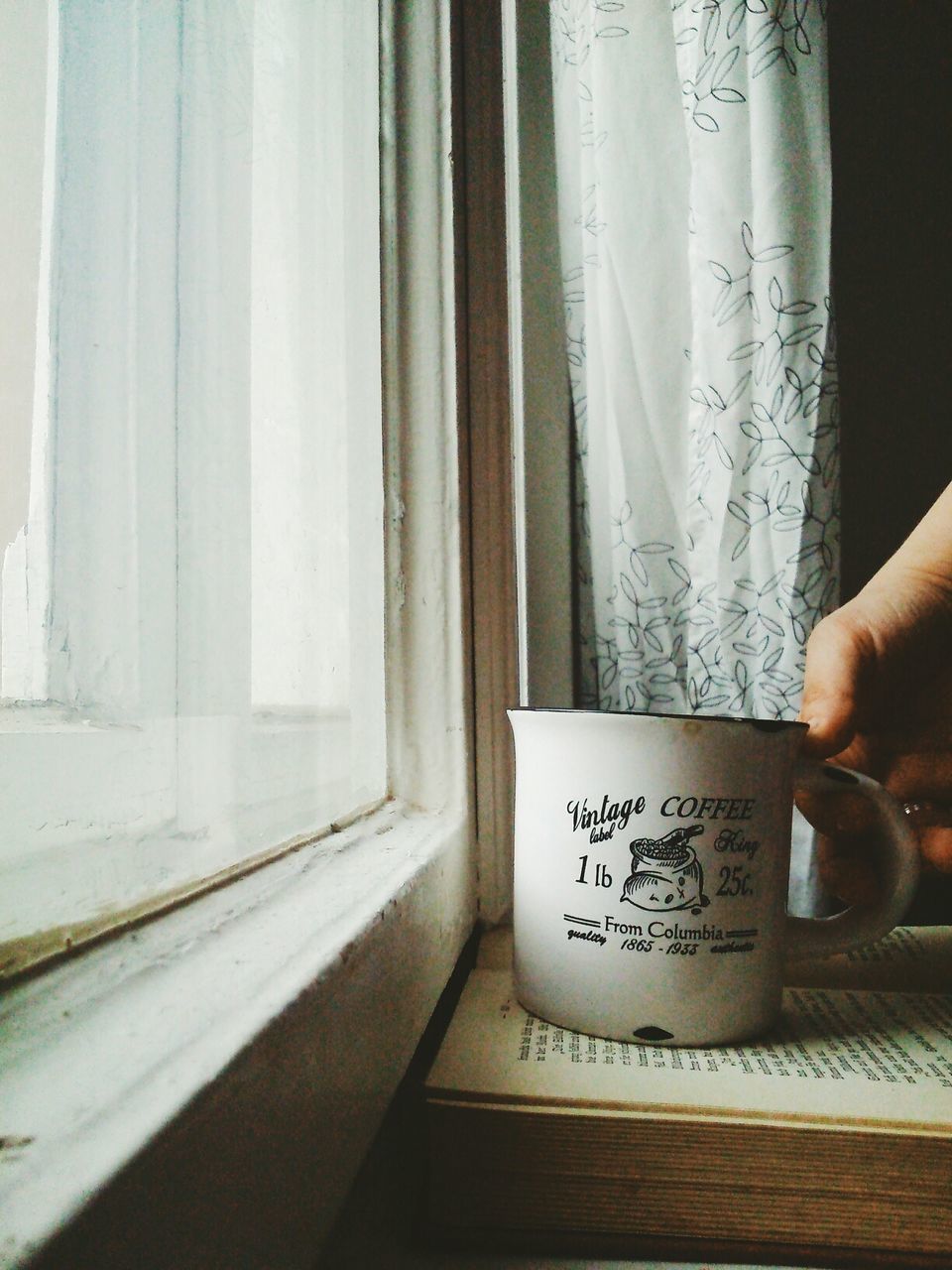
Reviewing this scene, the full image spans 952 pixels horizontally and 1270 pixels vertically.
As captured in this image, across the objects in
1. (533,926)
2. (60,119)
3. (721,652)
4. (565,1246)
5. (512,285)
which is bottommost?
(565,1246)

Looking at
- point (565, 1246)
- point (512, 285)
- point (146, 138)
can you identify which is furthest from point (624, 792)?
point (512, 285)

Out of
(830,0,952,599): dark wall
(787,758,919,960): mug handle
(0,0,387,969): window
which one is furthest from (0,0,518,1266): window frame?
(830,0,952,599): dark wall

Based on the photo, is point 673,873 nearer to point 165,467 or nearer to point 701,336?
point 165,467

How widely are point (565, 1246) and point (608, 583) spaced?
0.62 metres

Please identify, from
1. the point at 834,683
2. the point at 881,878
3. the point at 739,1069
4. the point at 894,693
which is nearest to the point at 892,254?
the point at 894,693

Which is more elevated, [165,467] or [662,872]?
[165,467]

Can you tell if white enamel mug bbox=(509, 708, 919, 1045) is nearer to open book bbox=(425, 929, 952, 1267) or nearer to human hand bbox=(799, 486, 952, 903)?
open book bbox=(425, 929, 952, 1267)

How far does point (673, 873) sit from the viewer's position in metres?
0.38

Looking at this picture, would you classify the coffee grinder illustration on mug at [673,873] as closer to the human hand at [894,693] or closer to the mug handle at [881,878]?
the mug handle at [881,878]

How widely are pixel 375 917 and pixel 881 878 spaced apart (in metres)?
0.31

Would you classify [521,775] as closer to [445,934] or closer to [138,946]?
[445,934]

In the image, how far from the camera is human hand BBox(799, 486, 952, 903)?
0.57 meters

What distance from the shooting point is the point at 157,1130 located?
136 mm

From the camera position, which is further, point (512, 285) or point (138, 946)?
point (512, 285)
